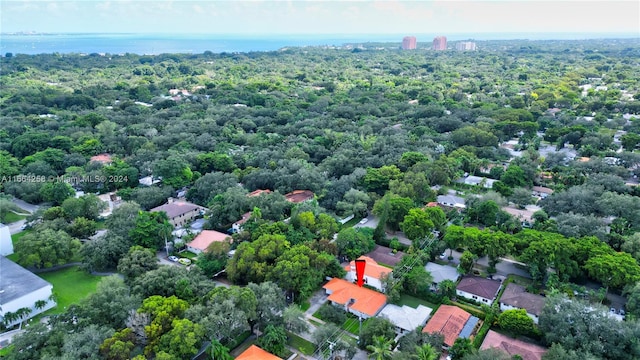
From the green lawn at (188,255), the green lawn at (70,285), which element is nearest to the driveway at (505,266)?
the green lawn at (188,255)

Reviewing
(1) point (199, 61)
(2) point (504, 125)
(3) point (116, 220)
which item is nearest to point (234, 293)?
(3) point (116, 220)

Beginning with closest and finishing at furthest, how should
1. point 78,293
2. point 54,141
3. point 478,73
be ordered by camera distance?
point 78,293 < point 54,141 < point 478,73

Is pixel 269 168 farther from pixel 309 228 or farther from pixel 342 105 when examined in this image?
pixel 342 105

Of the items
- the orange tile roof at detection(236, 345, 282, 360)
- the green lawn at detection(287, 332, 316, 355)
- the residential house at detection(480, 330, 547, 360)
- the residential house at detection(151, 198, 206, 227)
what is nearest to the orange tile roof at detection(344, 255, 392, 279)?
the green lawn at detection(287, 332, 316, 355)

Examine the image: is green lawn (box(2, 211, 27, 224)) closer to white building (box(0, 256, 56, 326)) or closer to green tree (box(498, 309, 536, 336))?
white building (box(0, 256, 56, 326))

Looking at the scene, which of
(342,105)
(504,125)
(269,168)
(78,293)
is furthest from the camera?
(342,105)

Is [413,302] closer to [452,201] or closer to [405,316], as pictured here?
[405,316]
